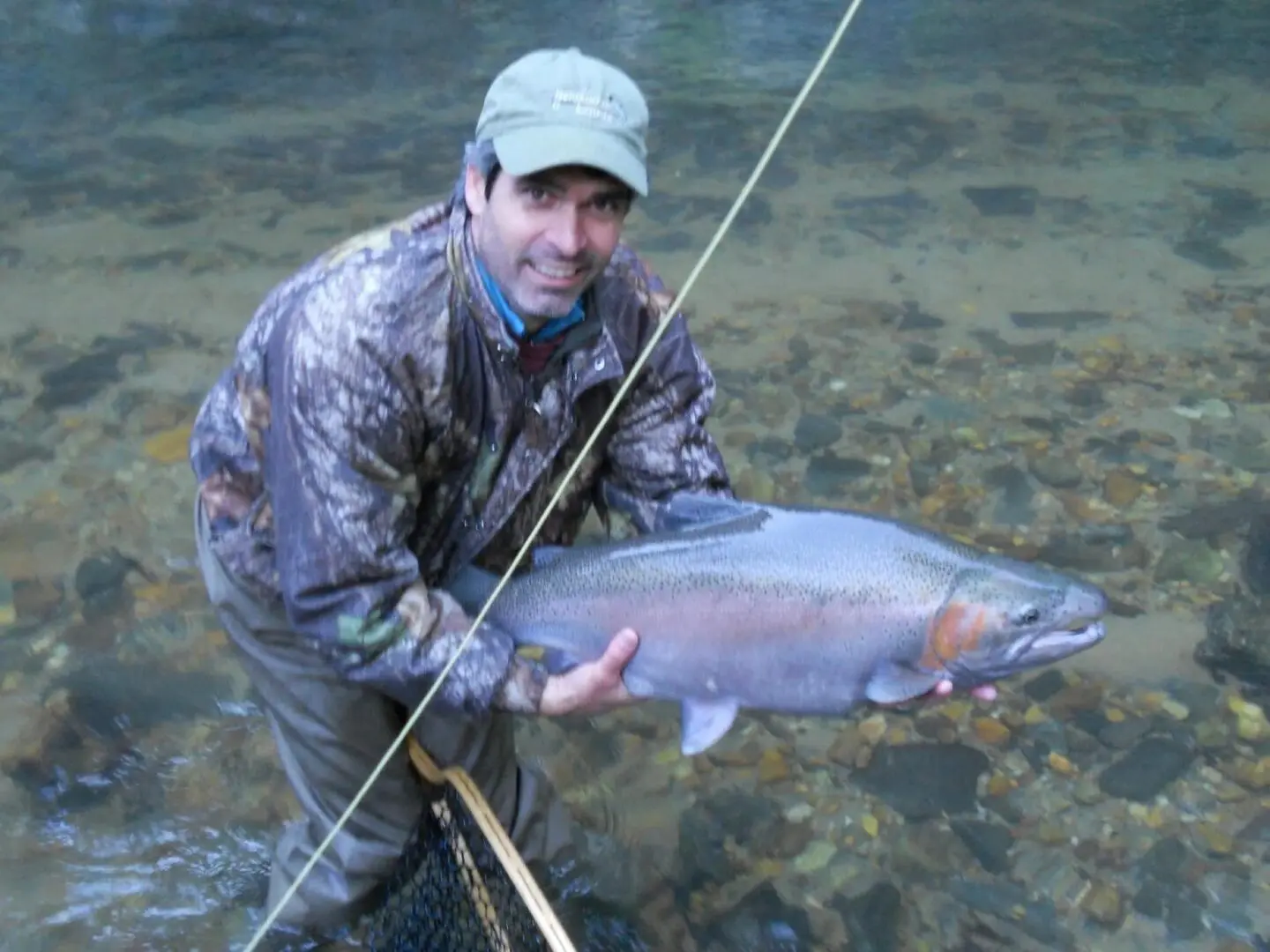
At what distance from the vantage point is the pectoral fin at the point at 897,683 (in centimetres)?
206

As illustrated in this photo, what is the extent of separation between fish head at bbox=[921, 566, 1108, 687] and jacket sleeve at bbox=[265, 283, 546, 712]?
0.75 meters

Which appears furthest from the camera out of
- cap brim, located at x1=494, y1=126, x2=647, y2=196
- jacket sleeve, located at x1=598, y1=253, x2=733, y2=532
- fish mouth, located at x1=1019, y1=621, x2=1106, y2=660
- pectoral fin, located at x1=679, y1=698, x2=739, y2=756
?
jacket sleeve, located at x1=598, y1=253, x2=733, y2=532

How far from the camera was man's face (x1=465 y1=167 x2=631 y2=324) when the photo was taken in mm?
1833

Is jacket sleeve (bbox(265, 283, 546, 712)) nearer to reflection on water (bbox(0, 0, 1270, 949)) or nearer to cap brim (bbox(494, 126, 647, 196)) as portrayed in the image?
cap brim (bbox(494, 126, 647, 196))

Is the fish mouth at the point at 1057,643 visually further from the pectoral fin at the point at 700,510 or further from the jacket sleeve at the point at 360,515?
the jacket sleeve at the point at 360,515

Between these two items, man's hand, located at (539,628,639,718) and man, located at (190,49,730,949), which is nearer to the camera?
man, located at (190,49,730,949)

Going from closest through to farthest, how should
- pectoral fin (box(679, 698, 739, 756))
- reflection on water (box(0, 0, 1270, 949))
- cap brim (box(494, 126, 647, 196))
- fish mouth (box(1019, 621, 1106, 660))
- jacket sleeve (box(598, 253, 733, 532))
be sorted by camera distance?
cap brim (box(494, 126, 647, 196)) < fish mouth (box(1019, 621, 1106, 660)) < pectoral fin (box(679, 698, 739, 756)) < jacket sleeve (box(598, 253, 733, 532)) < reflection on water (box(0, 0, 1270, 949))

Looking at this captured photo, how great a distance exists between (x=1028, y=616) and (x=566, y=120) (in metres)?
1.09

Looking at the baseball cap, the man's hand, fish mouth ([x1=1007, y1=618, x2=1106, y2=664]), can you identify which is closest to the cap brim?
the baseball cap

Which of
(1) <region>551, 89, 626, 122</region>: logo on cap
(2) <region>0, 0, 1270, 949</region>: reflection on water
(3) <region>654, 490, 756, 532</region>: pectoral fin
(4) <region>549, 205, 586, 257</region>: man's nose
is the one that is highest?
(1) <region>551, 89, 626, 122</region>: logo on cap

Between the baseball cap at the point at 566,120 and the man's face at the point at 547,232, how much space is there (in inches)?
1.8

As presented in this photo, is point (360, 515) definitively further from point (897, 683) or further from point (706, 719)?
point (897, 683)

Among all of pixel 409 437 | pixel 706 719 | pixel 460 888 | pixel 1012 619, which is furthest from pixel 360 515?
pixel 1012 619

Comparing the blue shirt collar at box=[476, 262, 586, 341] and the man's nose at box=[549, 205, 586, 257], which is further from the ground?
the man's nose at box=[549, 205, 586, 257]
